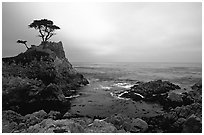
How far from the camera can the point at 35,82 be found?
21.3 m

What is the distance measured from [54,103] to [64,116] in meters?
4.01

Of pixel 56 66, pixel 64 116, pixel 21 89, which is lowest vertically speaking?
pixel 64 116

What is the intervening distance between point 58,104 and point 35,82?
6.00 meters

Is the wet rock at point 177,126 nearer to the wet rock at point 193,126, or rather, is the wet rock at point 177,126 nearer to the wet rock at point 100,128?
the wet rock at point 193,126

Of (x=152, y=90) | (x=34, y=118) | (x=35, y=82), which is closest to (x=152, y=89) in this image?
(x=152, y=90)

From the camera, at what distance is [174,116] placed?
14141 millimetres

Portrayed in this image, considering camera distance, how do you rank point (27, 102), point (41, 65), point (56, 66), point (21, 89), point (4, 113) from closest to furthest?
point (4, 113) → point (27, 102) → point (21, 89) → point (41, 65) → point (56, 66)

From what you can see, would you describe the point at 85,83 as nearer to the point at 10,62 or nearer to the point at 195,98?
the point at 10,62

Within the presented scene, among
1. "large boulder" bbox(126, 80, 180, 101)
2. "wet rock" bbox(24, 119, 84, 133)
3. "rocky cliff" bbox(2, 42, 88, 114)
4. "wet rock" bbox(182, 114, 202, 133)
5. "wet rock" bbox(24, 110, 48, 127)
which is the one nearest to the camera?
"wet rock" bbox(24, 119, 84, 133)

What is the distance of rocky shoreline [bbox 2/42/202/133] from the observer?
36.2 feet

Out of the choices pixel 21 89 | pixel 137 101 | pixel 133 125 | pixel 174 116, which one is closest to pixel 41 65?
pixel 21 89

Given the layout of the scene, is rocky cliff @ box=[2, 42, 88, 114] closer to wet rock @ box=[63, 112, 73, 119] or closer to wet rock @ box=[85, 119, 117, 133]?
wet rock @ box=[63, 112, 73, 119]

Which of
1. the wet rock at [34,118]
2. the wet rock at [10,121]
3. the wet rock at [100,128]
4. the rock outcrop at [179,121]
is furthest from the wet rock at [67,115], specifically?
the rock outcrop at [179,121]

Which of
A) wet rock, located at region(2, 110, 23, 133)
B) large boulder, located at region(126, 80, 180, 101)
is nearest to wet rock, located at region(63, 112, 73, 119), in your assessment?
wet rock, located at region(2, 110, 23, 133)
